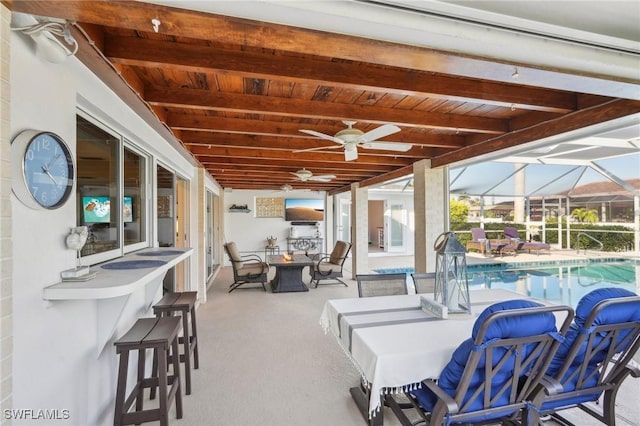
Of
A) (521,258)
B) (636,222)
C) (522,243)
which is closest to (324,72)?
(636,222)

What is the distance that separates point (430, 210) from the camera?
14.4 feet

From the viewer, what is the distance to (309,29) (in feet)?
4.17

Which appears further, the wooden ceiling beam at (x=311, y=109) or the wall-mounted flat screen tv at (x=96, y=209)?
the wooden ceiling beam at (x=311, y=109)

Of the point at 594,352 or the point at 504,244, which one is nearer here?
the point at 594,352

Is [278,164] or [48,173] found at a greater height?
[278,164]

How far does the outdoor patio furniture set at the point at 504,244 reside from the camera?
29.3 feet

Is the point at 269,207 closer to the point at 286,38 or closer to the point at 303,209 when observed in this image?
the point at 303,209

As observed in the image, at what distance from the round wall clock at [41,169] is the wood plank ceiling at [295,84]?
1.62 ft

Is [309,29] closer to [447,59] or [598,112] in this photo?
[447,59]

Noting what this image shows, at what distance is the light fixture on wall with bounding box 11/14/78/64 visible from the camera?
120 centimetres

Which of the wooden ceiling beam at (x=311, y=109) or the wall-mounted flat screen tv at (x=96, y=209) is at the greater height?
the wooden ceiling beam at (x=311, y=109)

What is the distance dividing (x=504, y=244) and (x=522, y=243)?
1.79 ft

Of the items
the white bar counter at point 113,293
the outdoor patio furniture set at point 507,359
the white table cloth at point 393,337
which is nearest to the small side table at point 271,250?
the white bar counter at point 113,293

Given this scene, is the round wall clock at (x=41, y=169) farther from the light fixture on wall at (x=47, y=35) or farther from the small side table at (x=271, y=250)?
the small side table at (x=271, y=250)
